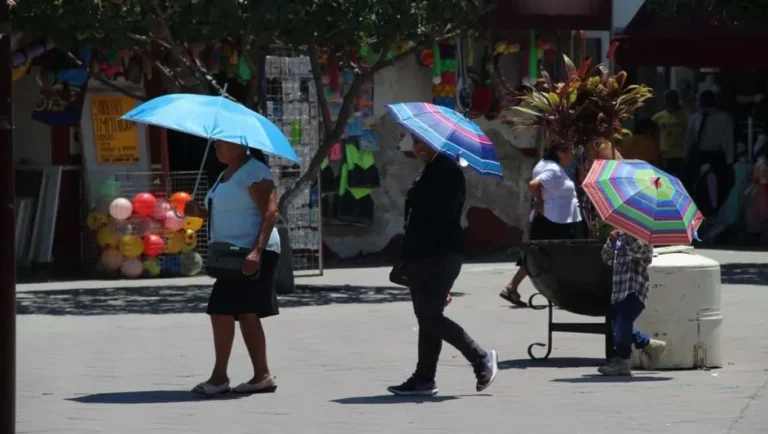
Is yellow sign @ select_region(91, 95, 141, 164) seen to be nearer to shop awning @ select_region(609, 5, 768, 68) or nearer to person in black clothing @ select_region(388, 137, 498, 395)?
shop awning @ select_region(609, 5, 768, 68)

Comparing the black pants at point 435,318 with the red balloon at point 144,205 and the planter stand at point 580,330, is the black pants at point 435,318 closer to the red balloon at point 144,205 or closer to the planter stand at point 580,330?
the planter stand at point 580,330

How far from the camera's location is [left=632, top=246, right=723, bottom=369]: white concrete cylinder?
435 inches

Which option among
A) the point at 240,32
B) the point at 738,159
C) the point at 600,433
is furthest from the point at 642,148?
the point at 600,433

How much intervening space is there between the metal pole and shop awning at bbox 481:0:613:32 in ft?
43.2

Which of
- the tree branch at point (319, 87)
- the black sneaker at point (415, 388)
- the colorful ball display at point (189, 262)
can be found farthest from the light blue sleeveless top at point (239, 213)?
the colorful ball display at point (189, 262)

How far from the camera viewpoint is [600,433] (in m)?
8.62

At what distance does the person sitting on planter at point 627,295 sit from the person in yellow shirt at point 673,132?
1354cm

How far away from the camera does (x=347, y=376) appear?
1100 centimetres

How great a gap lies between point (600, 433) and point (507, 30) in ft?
41.4

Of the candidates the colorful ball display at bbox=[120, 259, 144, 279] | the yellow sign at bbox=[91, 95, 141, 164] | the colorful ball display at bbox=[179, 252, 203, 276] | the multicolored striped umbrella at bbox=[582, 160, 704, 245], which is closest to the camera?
Result: the multicolored striped umbrella at bbox=[582, 160, 704, 245]

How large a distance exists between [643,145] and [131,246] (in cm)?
815

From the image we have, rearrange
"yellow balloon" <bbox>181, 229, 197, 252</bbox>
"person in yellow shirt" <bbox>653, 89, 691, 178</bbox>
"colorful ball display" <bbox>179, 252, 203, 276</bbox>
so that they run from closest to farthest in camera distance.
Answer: "yellow balloon" <bbox>181, 229, 197, 252</bbox>, "colorful ball display" <bbox>179, 252, 203, 276</bbox>, "person in yellow shirt" <bbox>653, 89, 691, 178</bbox>

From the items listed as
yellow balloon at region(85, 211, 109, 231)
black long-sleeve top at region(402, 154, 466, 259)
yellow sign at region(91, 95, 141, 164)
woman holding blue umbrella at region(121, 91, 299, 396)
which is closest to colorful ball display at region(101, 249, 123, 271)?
yellow balloon at region(85, 211, 109, 231)

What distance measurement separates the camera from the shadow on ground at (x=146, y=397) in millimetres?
9859
